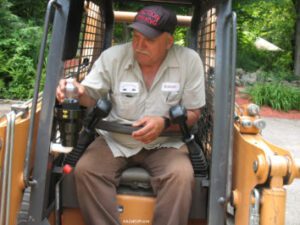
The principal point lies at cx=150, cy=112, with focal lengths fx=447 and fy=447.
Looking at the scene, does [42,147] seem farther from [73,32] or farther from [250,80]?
[250,80]

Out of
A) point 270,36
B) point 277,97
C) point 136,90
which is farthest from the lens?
point 270,36

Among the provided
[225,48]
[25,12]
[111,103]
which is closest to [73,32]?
[111,103]

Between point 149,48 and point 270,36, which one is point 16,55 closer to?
point 149,48

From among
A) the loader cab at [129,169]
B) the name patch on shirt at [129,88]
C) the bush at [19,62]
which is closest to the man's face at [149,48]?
the name patch on shirt at [129,88]

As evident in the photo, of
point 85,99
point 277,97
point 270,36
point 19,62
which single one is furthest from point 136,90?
point 270,36

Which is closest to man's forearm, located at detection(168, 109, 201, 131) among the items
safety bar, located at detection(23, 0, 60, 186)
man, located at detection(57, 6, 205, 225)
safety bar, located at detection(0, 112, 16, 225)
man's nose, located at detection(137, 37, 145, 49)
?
man, located at detection(57, 6, 205, 225)

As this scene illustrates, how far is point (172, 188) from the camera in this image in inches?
96.3

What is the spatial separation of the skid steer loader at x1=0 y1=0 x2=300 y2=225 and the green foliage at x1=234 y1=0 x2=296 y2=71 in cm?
1027

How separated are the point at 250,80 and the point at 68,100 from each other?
1021 cm

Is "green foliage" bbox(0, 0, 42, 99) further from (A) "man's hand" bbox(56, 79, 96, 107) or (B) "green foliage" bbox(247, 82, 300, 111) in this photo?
(A) "man's hand" bbox(56, 79, 96, 107)

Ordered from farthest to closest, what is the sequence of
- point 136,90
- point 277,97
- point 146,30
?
point 277,97 → point 136,90 → point 146,30

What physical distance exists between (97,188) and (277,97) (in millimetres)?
8341

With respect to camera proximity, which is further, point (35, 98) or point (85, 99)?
point (85, 99)

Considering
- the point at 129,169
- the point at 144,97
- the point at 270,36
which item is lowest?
the point at 129,169
